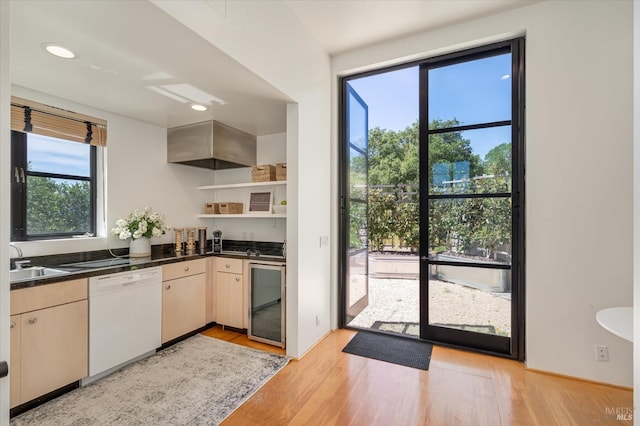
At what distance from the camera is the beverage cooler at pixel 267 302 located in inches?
116

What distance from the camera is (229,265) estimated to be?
3.33m

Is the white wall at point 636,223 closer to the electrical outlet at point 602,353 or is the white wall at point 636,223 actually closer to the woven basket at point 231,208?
the electrical outlet at point 602,353

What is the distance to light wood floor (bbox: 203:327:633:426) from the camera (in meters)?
1.92

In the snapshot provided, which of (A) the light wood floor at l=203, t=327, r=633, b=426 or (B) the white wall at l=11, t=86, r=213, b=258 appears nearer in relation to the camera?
(A) the light wood floor at l=203, t=327, r=633, b=426

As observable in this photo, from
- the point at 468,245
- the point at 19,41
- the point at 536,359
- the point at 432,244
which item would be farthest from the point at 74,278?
the point at 536,359

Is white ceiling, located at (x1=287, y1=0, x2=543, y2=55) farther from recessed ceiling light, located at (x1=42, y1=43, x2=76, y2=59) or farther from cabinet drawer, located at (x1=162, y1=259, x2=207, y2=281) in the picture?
cabinet drawer, located at (x1=162, y1=259, x2=207, y2=281)

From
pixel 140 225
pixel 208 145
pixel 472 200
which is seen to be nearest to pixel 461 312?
pixel 472 200

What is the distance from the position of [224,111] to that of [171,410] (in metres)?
2.68

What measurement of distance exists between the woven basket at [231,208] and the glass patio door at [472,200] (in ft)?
7.82

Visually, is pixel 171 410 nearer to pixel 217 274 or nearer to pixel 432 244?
pixel 217 274

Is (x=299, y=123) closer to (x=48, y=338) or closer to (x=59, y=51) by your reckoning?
(x=59, y=51)

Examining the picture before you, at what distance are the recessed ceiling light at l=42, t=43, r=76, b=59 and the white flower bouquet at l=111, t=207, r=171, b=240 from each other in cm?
161

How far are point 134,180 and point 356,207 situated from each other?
8.55 feet
